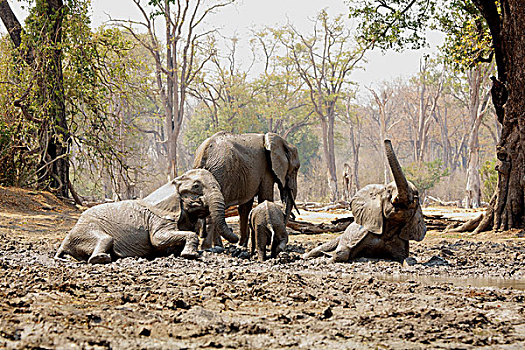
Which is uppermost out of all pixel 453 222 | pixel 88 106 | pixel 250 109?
pixel 250 109

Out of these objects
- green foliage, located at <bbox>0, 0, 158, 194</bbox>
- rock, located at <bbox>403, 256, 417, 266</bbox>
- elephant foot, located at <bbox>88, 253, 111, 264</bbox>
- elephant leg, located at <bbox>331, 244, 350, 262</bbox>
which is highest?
green foliage, located at <bbox>0, 0, 158, 194</bbox>

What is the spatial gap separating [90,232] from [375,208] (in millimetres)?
3808

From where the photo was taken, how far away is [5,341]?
11.2 ft

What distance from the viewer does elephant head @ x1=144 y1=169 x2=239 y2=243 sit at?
8.48m

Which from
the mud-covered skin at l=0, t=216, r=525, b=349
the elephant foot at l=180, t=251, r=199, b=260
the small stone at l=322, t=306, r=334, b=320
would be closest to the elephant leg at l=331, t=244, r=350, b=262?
the mud-covered skin at l=0, t=216, r=525, b=349

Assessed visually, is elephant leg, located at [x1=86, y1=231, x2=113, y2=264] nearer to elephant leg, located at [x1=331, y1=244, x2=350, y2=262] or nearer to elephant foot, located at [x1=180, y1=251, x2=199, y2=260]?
elephant foot, located at [x1=180, y1=251, x2=199, y2=260]

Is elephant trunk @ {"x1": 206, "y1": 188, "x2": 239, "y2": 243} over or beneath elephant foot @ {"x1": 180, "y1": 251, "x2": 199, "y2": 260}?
over

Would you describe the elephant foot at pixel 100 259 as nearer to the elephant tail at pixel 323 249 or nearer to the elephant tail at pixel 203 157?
the elephant tail at pixel 323 249

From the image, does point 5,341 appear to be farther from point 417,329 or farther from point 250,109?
point 250,109

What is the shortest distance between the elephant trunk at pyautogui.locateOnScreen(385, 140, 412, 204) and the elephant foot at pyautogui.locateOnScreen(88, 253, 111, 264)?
361 cm

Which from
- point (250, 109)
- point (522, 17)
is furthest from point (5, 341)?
point (250, 109)

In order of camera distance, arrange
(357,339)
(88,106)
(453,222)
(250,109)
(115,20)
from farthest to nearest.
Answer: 1. (250,109)
2. (115,20)
3. (88,106)
4. (453,222)
5. (357,339)

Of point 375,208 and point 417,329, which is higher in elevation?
point 375,208

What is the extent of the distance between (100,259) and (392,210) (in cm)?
377
